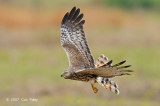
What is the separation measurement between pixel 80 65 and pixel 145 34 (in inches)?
467

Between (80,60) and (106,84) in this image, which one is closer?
(106,84)

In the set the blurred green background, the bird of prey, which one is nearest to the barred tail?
the bird of prey

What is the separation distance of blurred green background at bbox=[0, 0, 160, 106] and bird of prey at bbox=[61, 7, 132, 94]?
505mm

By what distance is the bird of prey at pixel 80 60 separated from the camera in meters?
5.77

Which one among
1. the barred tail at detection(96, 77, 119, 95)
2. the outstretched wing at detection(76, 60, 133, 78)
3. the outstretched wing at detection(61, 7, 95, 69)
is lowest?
the barred tail at detection(96, 77, 119, 95)

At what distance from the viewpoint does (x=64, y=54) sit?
14.1 m

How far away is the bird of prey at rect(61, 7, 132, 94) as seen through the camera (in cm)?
577

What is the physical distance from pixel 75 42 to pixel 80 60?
0.29 metres

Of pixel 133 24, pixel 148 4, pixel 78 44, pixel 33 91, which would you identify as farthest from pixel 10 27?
pixel 78 44

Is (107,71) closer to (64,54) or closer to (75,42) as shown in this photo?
(75,42)

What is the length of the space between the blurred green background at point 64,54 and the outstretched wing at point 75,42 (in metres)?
0.77

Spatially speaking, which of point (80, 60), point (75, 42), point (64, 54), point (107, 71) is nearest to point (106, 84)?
point (107, 71)

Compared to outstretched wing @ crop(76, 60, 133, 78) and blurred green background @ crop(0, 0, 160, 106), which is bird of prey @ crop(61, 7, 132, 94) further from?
blurred green background @ crop(0, 0, 160, 106)

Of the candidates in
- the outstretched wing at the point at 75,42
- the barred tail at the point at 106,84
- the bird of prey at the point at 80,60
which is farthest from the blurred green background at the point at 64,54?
the outstretched wing at the point at 75,42
